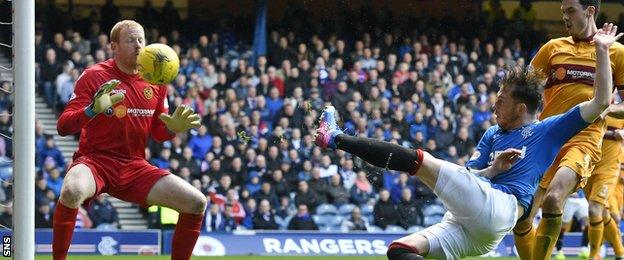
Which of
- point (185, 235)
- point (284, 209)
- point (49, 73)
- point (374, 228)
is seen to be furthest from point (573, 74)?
point (49, 73)

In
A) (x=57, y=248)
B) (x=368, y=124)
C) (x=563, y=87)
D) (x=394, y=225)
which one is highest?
(x=563, y=87)

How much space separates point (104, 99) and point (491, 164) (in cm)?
270

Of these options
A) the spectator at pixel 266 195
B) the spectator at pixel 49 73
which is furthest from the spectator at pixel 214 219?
the spectator at pixel 49 73

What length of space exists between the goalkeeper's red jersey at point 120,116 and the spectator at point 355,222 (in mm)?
9469

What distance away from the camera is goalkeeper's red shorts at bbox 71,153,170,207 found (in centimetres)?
849

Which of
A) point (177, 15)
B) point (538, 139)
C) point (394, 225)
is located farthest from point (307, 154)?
point (538, 139)

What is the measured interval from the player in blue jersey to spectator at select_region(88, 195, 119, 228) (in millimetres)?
10103

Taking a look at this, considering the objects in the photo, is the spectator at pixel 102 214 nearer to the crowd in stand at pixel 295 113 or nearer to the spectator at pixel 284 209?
the crowd in stand at pixel 295 113

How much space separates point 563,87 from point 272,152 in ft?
30.8

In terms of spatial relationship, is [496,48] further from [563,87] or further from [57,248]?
[57,248]

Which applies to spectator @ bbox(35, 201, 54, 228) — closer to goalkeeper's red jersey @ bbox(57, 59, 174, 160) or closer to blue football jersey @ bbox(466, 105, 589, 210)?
goalkeeper's red jersey @ bbox(57, 59, 174, 160)

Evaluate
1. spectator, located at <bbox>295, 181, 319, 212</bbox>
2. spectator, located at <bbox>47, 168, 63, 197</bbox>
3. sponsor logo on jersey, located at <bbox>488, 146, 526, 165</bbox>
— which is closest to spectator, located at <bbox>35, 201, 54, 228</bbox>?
spectator, located at <bbox>47, 168, 63, 197</bbox>

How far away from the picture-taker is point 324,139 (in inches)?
279

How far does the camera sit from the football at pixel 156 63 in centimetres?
831
